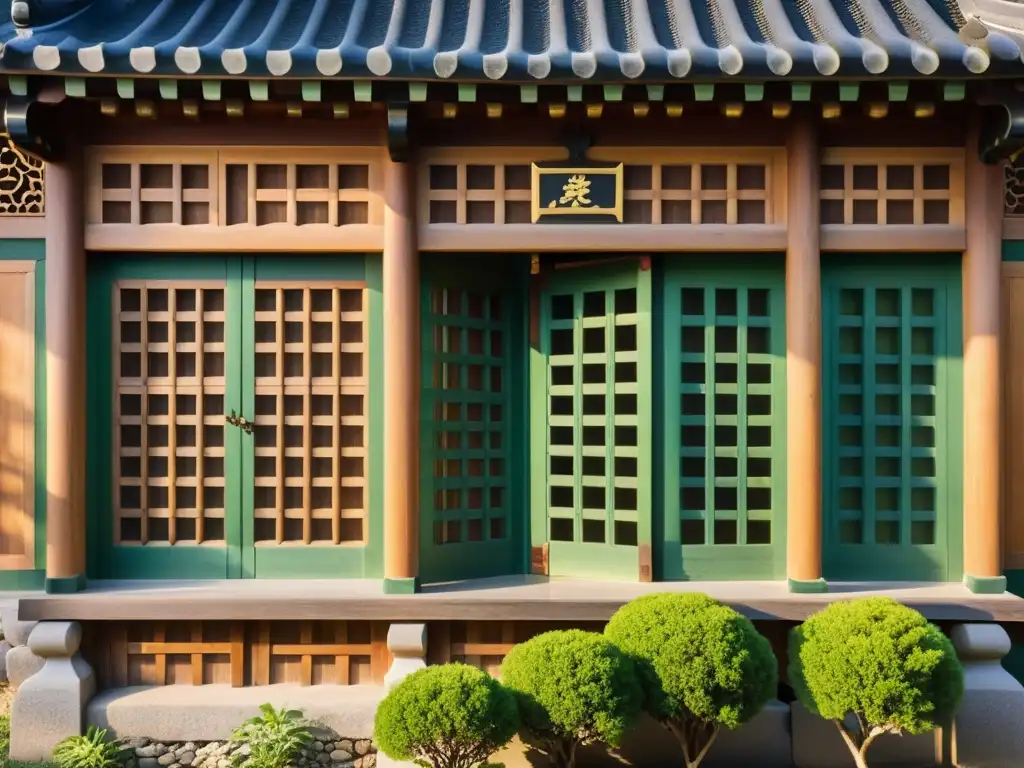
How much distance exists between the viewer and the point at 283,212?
6.11 meters

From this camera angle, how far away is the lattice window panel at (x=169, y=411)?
20.2ft

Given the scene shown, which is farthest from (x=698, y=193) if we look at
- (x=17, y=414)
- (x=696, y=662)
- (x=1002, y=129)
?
(x=17, y=414)

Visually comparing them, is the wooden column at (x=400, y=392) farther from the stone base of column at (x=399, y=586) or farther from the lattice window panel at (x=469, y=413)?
the lattice window panel at (x=469, y=413)

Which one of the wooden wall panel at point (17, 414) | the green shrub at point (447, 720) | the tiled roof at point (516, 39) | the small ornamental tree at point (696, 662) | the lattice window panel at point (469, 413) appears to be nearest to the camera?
the green shrub at point (447, 720)

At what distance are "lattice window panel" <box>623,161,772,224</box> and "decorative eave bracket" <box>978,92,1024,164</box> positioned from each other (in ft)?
4.47

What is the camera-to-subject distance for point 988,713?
567cm

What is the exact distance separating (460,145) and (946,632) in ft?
14.7

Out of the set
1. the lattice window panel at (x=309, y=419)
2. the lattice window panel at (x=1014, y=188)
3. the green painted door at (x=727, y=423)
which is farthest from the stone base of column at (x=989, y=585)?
the lattice window panel at (x=309, y=419)

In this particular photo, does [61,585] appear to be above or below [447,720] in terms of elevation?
above

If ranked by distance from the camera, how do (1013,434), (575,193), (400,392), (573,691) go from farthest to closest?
(1013,434)
(575,193)
(400,392)
(573,691)

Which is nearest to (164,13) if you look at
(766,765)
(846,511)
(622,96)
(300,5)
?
(300,5)

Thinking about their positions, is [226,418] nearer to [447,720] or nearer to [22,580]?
[22,580]

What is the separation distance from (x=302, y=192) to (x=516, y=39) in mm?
1720

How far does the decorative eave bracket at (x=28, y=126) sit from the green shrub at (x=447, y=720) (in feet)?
13.2
